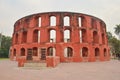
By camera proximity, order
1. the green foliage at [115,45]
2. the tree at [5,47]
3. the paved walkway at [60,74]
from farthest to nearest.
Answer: the tree at [5,47] < the green foliage at [115,45] < the paved walkway at [60,74]

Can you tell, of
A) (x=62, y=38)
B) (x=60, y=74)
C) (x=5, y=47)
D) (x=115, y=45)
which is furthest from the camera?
(x=5, y=47)

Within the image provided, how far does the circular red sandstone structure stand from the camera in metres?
25.3

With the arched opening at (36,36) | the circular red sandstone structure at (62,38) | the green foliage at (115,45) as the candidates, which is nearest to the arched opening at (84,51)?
the circular red sandstone structure at (62,38)

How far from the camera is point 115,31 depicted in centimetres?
5700

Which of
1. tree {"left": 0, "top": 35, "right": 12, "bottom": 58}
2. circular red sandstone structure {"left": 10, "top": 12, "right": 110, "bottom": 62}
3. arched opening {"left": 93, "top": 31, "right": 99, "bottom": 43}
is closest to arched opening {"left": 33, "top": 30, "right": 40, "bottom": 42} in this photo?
circular red sandstone structure {"left": 10, "top": 12, "right": 110, "bottom": 62}

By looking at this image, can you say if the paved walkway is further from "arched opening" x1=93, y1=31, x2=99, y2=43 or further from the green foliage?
the green foliage

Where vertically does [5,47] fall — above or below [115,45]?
below

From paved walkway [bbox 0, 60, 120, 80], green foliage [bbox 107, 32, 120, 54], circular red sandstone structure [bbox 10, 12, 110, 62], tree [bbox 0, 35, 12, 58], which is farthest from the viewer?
tree [bbox 0, 35, 12, 58]

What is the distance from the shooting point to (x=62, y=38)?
83.7 ft

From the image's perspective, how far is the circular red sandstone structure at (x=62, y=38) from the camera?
25328 mm

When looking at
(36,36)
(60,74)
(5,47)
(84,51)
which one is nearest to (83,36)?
(84,51)

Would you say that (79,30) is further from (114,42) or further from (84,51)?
(114,42)

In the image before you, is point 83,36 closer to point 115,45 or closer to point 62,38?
point 62,38

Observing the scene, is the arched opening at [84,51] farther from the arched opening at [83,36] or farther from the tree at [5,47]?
the tree at [5,47]
